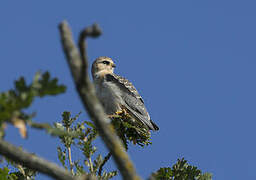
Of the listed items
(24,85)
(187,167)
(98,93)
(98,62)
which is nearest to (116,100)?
(98,93)

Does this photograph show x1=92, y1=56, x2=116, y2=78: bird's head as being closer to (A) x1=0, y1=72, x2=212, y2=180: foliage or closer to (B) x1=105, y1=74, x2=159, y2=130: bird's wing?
(B) x1=105, y1=74, x2=159, y2=130: bird's wing

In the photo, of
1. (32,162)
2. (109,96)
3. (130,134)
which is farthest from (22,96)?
(109,96)

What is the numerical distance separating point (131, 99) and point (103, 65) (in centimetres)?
249

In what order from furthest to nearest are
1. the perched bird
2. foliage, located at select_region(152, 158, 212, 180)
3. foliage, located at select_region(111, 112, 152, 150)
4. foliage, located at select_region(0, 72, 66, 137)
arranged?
the perched bird → foliage, located at select_region(111, 112, 152, 150) → foliage, located at select_region(152, 158, 212, 180) → foliage, located at select_region(0, 72, 66, 137)

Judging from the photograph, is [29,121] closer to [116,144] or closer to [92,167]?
[116,144]

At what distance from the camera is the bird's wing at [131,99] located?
1181 centimetres

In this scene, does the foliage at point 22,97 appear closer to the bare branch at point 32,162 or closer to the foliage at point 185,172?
the bare branch at point 32,162

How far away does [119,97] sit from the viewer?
1227 centimetres

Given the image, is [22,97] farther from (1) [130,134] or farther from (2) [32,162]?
(1) [130,134]

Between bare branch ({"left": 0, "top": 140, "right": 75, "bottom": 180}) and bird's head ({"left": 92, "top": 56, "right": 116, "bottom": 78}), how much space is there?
12104mm

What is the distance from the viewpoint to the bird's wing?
11.8m

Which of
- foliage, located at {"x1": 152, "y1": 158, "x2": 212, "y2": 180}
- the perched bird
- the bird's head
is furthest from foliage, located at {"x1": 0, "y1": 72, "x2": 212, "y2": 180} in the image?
the bird's head

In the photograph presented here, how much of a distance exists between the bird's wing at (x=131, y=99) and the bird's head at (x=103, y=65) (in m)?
1.39

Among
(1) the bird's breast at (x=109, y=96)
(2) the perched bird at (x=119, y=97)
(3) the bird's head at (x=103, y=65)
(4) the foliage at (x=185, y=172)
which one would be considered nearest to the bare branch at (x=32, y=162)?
(4) the foliage at (x=185, y=172)
